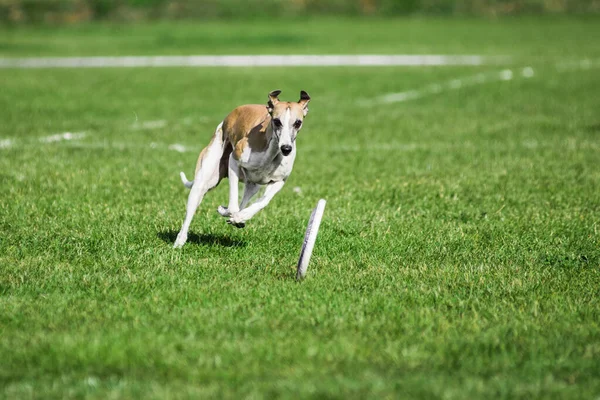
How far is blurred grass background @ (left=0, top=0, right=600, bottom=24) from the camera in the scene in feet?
155

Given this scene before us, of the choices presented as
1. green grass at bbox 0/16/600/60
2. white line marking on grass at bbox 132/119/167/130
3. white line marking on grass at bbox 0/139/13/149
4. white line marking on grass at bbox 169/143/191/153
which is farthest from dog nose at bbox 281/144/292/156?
green grass at bbox 0/16/600/60

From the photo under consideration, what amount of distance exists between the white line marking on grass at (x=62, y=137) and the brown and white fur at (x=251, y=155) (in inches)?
246

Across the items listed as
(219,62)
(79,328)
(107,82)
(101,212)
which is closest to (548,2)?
(219,62)

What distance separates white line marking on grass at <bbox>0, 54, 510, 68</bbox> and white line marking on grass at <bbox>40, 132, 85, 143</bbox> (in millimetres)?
13600

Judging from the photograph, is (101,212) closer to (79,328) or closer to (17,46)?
(79,328)

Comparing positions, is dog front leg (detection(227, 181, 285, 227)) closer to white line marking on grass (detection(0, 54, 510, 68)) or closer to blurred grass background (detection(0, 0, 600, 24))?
white line marking on grass (detection(0, 54, 510, 68))

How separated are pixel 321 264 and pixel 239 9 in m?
43.1

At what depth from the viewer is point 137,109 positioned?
1762cm

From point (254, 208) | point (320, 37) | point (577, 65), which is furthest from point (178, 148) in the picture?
point (320, 37)

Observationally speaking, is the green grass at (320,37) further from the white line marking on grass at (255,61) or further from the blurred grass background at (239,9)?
the white line marking on grass at (255,61)

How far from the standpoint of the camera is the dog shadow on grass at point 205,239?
7.67 m

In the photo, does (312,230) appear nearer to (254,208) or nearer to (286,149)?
(286,149)

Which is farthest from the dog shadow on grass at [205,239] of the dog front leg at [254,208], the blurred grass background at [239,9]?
the blurred grass background at [239,9]

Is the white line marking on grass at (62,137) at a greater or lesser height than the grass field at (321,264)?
lesser
